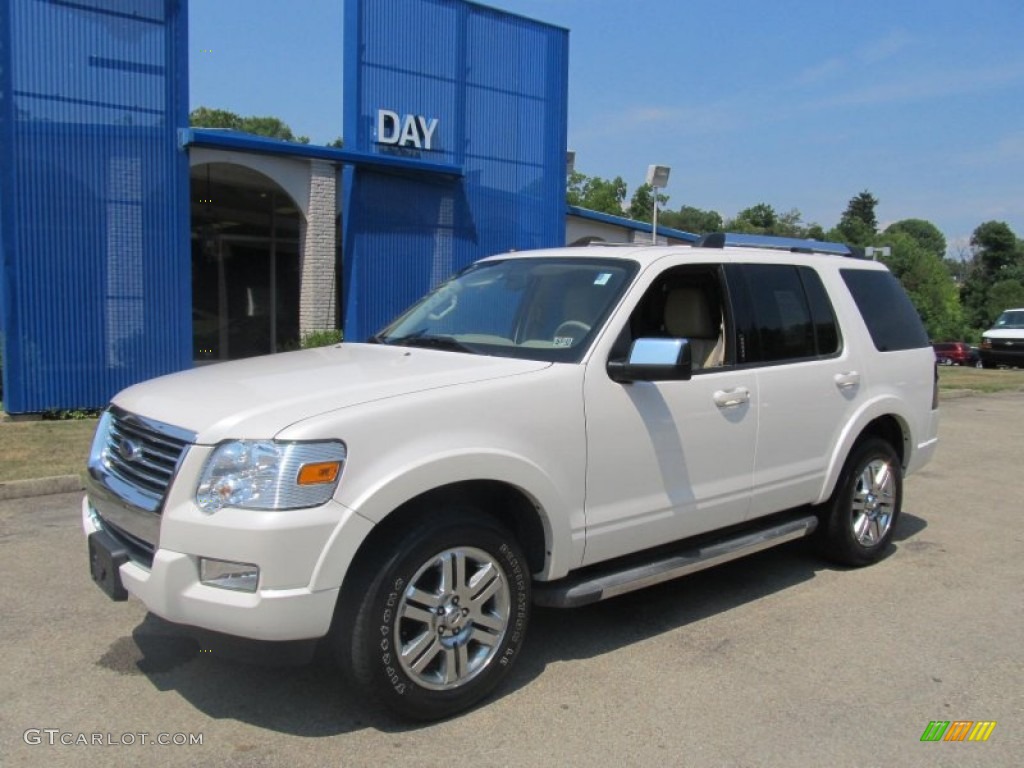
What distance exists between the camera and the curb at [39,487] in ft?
23.0

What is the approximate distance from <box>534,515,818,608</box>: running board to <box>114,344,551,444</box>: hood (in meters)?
0.99

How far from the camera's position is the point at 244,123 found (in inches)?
2248

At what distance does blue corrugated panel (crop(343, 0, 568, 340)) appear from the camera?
13.7 metres

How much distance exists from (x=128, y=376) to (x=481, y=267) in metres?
8.15

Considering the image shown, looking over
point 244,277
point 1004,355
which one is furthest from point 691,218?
point 244,277

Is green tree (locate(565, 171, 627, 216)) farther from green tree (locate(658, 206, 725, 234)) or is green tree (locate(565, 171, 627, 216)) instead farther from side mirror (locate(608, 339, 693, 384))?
side mirror (locate(608, 339, 693, 384))

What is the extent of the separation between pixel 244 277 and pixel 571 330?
56.5 feet

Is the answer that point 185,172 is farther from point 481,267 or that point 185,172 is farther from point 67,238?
point 481,267

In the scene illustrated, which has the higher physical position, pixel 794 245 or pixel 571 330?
pixel 794 245

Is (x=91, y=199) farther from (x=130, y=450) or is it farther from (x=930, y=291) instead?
(x=930, y=291)

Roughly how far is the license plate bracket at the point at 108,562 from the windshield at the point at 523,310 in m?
1.73

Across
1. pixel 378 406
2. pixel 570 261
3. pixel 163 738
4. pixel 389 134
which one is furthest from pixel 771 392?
pixel 389 134

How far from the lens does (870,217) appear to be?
357ft

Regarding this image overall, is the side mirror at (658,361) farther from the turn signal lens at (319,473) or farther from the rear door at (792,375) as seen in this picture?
the turn signal lens at (319,473)
